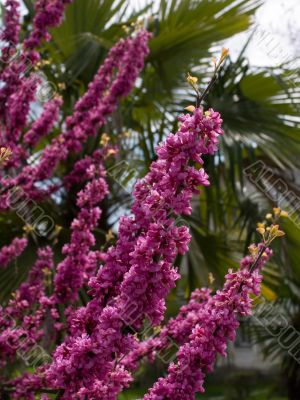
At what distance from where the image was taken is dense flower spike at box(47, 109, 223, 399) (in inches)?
52.8

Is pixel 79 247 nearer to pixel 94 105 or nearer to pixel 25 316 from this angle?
pixel 25 316

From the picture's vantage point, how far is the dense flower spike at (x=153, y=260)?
4.40 ft

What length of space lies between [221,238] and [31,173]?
1.72 metres

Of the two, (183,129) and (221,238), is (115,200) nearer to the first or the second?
(221,238)

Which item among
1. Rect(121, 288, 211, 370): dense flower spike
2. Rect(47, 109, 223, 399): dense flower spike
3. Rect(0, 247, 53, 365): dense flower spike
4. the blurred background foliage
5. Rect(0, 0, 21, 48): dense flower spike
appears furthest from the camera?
the blurred background foliage

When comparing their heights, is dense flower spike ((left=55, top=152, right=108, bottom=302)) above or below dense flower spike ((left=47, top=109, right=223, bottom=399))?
above

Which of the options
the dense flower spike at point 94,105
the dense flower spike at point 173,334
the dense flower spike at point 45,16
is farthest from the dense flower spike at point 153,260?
the dense flower spike at point 45,16

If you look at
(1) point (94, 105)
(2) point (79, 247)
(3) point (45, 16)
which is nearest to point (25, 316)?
(2) point (79, 247)

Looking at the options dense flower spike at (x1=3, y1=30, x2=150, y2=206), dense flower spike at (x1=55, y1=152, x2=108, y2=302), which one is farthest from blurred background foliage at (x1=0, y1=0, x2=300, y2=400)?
dense flower spike at (x1=55, y1=152, x2=108, y2=302)

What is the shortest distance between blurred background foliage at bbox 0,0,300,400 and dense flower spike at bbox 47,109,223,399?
6.82ft

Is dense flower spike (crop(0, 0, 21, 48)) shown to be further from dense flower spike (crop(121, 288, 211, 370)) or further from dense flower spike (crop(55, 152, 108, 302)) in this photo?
dense flower spike (crop(121, 288, 211, 370))

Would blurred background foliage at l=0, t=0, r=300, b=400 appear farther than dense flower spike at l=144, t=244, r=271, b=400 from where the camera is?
Yes

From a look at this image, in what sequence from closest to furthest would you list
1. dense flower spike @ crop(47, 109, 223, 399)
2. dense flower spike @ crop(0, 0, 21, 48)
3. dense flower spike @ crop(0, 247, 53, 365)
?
dense flower spike @ crop(47, 109, 223, 399) < dense flower spike @ crop(0, 247, 53, 365) < dense flower spike @ crop(0, 0, 21, 48)

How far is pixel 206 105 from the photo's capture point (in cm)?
394
